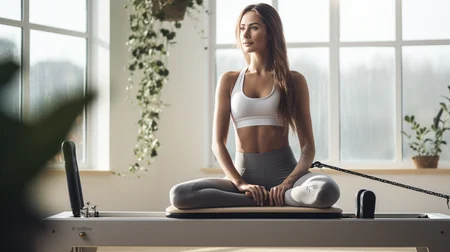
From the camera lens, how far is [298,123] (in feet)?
9.00

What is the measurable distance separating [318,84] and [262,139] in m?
2.74

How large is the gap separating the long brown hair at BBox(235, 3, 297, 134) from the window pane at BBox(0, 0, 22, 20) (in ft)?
8.12

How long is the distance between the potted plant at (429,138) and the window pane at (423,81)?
0.06 m

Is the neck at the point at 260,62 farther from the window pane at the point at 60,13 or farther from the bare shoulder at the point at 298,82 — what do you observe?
the window pane at the point at 60,13

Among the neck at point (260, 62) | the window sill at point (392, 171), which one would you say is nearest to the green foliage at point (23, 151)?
the neck at point (260, 62)

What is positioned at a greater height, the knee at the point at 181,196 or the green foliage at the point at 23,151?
the green foliage at the point at 23,151

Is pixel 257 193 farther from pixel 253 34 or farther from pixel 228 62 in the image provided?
pixel 228 62

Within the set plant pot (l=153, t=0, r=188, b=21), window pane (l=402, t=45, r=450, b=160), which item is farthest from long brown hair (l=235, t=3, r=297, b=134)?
window pane (l=402, t=45, r=450, b=160)

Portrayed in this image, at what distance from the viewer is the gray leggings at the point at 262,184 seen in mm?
2395

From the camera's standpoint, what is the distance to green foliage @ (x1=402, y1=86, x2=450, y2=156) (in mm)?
4988

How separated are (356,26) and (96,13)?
6.67ft

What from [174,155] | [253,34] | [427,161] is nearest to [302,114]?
[253,34]

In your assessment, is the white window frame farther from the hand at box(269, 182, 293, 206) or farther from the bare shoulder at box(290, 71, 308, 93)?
the hand at box(269, 182, 293, 206)

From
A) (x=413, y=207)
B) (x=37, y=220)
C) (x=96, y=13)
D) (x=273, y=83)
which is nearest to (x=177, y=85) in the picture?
(x=96, y=13)
